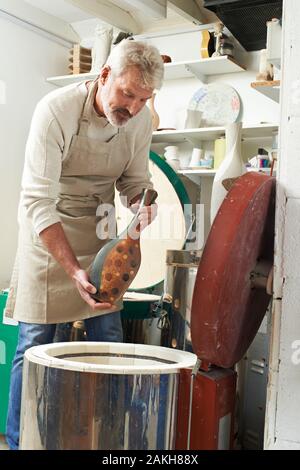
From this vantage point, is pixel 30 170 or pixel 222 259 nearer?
pixel 222 259

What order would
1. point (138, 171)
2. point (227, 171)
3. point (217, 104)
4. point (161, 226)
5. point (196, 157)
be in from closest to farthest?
point (227, 171), point (138, 171), point (161, 226), point (196, 157), point (217, 104)

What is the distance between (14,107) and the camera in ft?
8.08

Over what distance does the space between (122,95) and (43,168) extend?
26 cm

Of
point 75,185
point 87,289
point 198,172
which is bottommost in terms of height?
point 87,289

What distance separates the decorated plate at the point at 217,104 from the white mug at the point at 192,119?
6cm

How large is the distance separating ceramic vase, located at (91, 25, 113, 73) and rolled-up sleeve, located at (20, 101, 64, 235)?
1201mm

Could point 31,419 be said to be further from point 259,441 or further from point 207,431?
point 259,441

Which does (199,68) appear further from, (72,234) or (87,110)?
(72,234)

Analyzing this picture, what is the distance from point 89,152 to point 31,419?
72 centimetres

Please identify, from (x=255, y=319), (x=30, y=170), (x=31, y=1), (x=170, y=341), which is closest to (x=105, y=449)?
(x=255, y=319)

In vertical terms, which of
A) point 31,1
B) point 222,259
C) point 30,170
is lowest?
point 222,259

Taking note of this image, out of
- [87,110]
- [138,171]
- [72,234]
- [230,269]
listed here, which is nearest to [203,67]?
[138,171]

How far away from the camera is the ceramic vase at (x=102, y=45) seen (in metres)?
2.47

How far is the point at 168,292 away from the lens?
4.52 ft
